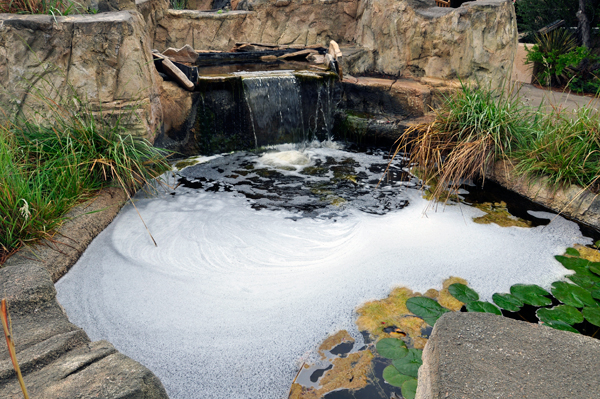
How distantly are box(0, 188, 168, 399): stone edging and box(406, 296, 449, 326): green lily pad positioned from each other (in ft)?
4.55

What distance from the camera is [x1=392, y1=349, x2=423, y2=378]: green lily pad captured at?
70.1 inches

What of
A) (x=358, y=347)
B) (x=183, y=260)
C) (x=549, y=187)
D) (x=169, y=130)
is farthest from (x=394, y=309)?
(x=169, y=130)

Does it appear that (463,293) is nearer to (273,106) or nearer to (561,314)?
(561,314)

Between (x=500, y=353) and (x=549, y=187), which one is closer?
(x=500, y=353)

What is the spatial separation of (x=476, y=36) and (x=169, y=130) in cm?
407

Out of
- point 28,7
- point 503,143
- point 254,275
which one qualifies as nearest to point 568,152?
point 503,143

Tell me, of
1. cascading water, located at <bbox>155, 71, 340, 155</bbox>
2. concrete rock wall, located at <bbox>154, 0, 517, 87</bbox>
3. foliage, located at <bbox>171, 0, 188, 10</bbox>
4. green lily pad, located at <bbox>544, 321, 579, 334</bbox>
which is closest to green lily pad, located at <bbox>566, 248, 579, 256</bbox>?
green lily pad, located at <bbox>544, 321, 579, 334</bbox>

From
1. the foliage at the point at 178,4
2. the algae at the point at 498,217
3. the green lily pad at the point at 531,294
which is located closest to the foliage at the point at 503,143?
the algae at the point at 498,217

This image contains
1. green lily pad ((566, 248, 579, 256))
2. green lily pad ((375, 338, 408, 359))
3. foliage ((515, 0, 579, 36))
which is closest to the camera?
green lily pad ((375, 338, 408, 359))

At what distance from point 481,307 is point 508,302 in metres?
0.19

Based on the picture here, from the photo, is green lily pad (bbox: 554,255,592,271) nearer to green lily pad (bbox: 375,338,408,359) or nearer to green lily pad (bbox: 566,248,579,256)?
green lily pad (bbox: 566,248,579,256)

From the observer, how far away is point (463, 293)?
235 cm

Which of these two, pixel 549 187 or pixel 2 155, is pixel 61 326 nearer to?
pixel 2 155

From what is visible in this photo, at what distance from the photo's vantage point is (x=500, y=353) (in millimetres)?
1312
